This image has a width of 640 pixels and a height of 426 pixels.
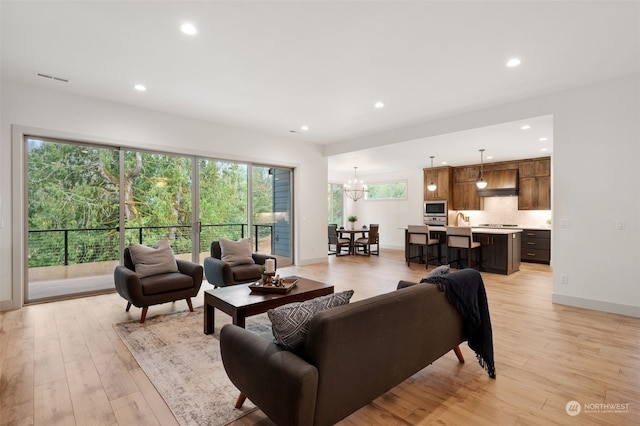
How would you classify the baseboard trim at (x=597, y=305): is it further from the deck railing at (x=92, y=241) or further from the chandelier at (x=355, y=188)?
the chandelier at (x=355, y=188)

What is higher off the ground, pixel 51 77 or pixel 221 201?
pixel 51 77

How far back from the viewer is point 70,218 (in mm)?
4617

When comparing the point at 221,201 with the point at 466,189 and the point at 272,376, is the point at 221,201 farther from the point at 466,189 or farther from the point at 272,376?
the point at 466,189

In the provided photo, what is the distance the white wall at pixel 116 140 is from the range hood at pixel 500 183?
5.05 m

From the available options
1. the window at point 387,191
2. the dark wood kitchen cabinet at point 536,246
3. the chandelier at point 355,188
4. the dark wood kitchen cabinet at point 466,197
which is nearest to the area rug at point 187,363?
the dark wood kitchen cabinet at point 536,246

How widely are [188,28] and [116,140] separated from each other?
9.32 ft

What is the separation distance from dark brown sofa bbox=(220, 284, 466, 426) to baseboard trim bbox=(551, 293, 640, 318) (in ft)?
11.2

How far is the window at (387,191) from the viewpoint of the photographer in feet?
35.8

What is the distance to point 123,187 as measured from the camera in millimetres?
4965

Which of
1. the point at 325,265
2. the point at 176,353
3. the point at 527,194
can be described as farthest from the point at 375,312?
the point at 527,194

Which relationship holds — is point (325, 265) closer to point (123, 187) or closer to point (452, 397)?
point (123, 187)

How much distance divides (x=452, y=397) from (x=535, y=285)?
434cm

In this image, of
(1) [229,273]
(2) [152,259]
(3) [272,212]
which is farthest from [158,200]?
(3) [272,212]

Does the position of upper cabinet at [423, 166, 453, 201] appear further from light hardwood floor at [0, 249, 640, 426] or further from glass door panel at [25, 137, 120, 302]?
glass door panel at [25, 137, 120, 302]
